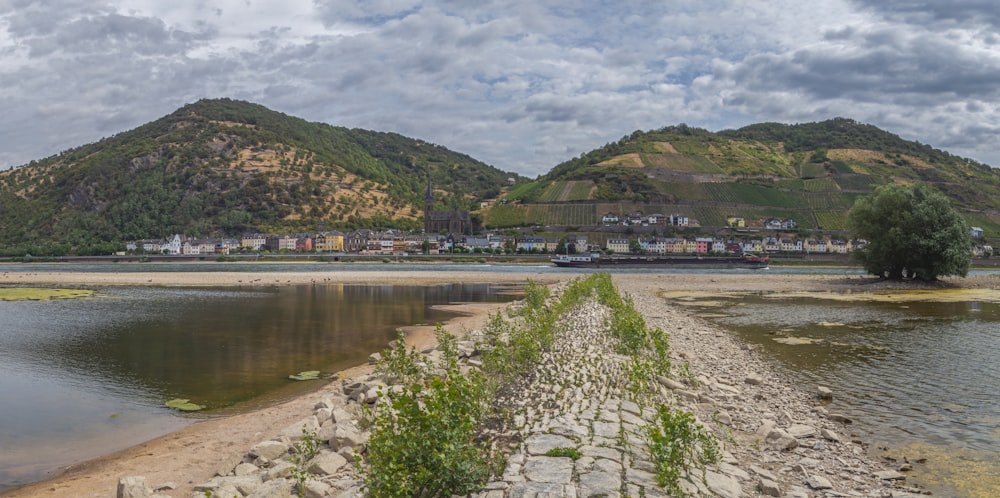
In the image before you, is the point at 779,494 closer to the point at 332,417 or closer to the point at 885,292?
the point at 332,417

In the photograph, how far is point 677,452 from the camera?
303 inches

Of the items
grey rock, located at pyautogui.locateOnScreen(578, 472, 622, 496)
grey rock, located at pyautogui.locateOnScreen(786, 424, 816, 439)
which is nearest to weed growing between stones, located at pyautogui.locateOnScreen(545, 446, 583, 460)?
grey rock, located at pyautogui.locateOnScreen(578, 472, 622, 496)

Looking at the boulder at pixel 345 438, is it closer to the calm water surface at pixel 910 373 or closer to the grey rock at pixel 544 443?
the grey rock at pixel 544 443

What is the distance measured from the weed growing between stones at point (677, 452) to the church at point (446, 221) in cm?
17373

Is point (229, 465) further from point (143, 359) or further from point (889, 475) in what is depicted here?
point (143, 359)

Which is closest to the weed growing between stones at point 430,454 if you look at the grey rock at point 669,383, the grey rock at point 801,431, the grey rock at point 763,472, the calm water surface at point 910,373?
the grey rock at point 763,472

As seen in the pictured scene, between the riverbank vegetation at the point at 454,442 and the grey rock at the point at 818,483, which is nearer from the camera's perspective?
the riverbank vegetation at the point at 454,442

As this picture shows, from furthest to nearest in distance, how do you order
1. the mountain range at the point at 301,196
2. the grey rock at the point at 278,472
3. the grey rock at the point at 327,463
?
the mountain range at the point at 301,196 < the grey rock at the point at 278,472 < the grey rock at the point at 327,463

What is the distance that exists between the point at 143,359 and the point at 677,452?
19.8 metres

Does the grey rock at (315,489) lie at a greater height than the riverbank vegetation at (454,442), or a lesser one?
lesser

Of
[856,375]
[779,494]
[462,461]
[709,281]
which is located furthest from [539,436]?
[709,281]

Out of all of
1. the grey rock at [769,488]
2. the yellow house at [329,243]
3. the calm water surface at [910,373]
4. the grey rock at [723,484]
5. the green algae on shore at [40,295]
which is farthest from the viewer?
the yellow house at [329,243]

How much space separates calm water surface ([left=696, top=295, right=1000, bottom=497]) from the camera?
412 inches

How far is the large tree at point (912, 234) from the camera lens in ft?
180
